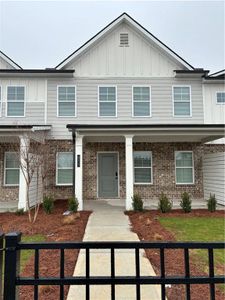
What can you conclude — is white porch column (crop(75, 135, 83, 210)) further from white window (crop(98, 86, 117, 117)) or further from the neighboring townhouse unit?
white window (crop(98, 86, 117, 117))

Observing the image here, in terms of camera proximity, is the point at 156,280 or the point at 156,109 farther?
the point at 156,109

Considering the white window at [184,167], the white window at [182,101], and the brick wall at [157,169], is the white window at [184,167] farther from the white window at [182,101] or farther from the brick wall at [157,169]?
the white window at [182,101]

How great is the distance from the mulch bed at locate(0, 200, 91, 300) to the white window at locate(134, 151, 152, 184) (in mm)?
4024

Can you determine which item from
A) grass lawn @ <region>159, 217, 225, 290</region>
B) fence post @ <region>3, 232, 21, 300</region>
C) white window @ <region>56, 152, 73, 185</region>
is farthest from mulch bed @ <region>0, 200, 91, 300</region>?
grass lawn @ <region>159, 217, 225, 290</region>

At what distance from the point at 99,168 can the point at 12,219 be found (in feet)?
19.3

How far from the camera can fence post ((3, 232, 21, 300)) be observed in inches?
75.7

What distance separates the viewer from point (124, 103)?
46.6 ft

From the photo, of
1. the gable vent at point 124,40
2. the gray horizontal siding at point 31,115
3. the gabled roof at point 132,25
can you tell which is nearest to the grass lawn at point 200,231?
the gray horizontal siding at point 31,115

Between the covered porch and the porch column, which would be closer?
the porch column

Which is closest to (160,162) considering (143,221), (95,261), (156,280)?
(143,221)

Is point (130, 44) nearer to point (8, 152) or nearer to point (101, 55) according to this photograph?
point (101, 55)

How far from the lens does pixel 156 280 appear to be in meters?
2.01

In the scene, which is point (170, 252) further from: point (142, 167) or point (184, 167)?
point (184, 167)

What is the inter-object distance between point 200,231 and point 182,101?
8.71 metres
